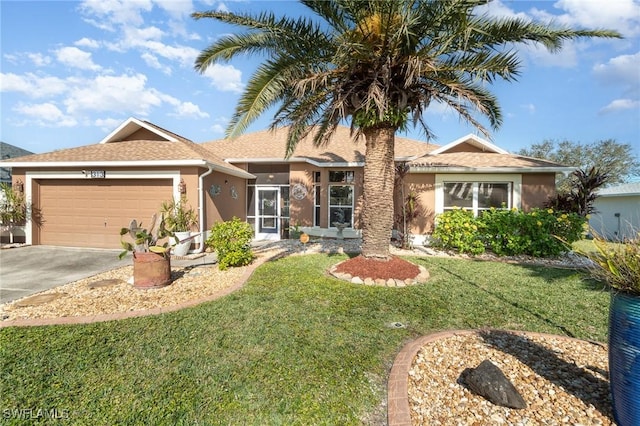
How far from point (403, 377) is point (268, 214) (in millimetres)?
12395

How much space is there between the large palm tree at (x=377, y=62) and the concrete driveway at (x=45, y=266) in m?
5.62

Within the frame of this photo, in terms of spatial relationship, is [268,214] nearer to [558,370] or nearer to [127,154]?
[127,154]

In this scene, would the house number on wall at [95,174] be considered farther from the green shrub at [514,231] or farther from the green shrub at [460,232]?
the green shrub at [514,231]

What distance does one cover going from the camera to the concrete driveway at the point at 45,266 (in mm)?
6574

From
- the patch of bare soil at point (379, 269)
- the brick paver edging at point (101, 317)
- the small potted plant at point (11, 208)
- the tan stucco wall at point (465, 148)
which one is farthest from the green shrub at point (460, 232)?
the small potted plant at point (11, 208)

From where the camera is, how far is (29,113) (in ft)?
50.7

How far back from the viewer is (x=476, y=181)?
1250 cm

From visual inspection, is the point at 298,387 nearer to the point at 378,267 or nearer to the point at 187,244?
the point at 378,267

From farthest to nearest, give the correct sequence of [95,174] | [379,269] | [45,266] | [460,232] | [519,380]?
[95,174] → [460,232] → [45,266] → [379,269] → [519,380]

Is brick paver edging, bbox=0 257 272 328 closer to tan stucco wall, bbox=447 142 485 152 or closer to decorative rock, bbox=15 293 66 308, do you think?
decorative rock, bbox=15 293 66 308

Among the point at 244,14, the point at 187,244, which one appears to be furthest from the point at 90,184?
the point at 244,14

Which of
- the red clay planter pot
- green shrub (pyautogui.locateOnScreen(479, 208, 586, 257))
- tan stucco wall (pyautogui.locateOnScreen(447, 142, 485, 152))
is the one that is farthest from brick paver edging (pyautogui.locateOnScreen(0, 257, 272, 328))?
tan stucco wall (pyautogui.locateOnScreen(447, 142, 485, 152))

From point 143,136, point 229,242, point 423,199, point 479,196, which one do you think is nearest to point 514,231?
point 479,196

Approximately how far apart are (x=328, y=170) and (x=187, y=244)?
7244mm
